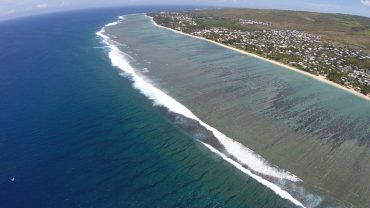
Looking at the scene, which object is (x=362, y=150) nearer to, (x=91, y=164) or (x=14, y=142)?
(x=91, y=164)

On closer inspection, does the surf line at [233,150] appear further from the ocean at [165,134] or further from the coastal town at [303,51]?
the coastal town at [303,51]

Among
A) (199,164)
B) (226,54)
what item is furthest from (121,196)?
(226,54)

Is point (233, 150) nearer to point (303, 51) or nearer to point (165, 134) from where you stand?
point (165, 134)

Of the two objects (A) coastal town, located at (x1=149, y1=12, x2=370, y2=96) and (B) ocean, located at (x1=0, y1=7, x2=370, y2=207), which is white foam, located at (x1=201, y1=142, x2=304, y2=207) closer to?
(B) ocean, located at (x1=0, y1=7, x2=370, y2=207)

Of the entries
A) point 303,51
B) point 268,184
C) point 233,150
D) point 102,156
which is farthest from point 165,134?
point 303,51

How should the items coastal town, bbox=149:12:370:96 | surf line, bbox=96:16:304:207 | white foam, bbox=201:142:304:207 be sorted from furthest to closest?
coastal town, bbox=149:12:370:96, surf line, bbox=96:16:304:207, white foam, bbox=201:142:304:207

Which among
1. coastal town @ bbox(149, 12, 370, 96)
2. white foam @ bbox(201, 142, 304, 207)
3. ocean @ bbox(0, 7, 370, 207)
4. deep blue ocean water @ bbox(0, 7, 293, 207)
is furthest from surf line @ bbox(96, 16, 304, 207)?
coastal town @ bbox(149, 12, 370, 96)
